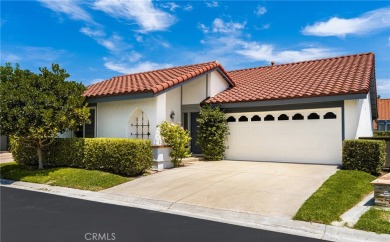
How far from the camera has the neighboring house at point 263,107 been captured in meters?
12.8

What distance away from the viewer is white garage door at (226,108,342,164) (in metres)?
12.9

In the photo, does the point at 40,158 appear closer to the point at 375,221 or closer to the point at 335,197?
the point at 335,197

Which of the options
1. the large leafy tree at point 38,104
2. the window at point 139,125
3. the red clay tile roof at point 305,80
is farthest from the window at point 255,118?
the large leafy tree at point 38,104

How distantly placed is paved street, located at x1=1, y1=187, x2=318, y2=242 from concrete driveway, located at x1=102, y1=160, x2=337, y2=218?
3.79 ft

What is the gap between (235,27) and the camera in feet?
53.6

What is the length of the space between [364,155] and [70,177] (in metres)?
10.3

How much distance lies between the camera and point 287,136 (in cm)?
1389

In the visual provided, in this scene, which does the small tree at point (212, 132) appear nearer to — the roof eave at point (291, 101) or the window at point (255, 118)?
the roof eave at point (291, 101)

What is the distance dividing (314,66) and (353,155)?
7841 mm

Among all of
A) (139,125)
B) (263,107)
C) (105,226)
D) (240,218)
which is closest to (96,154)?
(139,125)

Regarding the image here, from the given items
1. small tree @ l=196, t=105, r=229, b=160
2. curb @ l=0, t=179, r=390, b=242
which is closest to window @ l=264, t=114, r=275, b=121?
small tree @ l=196, t=105, r=229, b=160

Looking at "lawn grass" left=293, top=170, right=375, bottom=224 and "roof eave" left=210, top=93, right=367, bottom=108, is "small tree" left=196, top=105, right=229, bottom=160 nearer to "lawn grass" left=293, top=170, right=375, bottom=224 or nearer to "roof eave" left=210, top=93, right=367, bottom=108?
"roof eave" left=210, top=93, right=367, bottom=108

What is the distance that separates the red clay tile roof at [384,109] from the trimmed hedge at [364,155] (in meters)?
26.0

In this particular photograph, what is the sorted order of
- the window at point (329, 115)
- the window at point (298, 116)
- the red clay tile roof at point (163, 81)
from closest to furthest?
the red clay tile roof at point (163, 81)
the window at point (329, 115)
the window at point (298, 116)
